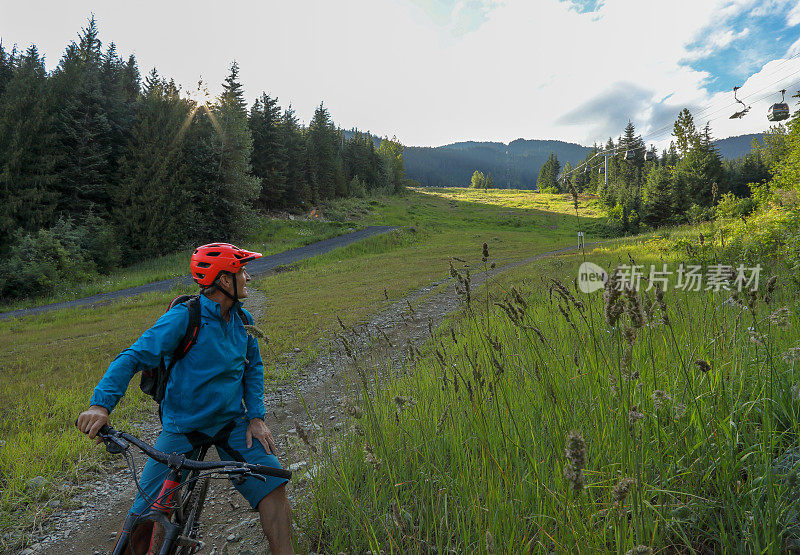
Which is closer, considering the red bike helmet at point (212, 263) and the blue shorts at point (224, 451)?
the blue shorts at point (224, 451)

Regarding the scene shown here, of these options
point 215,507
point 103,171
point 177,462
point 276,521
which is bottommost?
point 215,507

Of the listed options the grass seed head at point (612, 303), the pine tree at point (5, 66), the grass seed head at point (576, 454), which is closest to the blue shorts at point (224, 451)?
the grass seed head at point (576, 454)

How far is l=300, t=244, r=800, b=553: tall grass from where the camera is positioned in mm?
1698

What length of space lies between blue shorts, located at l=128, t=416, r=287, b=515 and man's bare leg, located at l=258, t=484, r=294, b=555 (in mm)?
58

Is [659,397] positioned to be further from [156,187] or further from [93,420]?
[156,187]

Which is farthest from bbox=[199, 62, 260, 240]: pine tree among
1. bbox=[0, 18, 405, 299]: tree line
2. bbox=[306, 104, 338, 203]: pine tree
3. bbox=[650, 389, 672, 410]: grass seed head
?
bbox=[650, 389, 672, 410]: grass seed head

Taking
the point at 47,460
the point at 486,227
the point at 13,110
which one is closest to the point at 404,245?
the point at 486,227

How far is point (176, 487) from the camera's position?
179 centimetres

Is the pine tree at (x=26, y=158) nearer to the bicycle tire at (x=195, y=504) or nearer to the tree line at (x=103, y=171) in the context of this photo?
the tree line at (x=103, y=171)

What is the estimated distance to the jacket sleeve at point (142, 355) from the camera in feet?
7.36

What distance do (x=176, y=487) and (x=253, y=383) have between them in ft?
4.36

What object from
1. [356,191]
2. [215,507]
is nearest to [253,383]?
[215,507]

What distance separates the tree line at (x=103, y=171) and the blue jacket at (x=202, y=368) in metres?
24.0

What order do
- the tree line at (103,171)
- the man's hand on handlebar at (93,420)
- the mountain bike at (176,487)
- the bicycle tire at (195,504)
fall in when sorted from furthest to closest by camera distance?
1. the tree line at (103,171)
2. the bicycle tire at (195,504)
3. the man's hand on handlebar at (93,420)
4. the mountain bike at (176,487)
